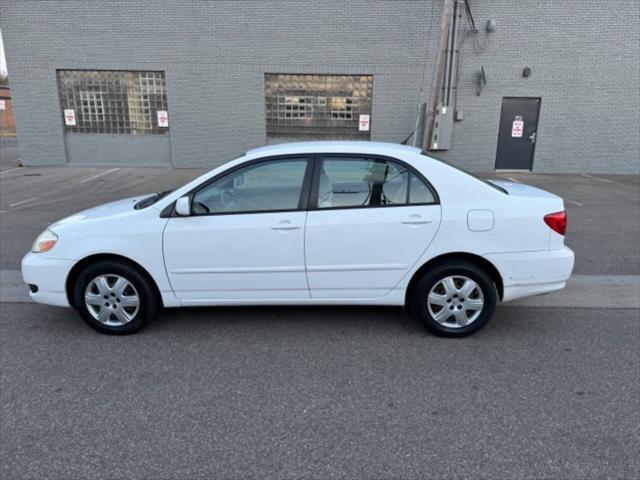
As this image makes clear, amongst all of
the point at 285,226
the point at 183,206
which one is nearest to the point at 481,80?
the point at 285,226

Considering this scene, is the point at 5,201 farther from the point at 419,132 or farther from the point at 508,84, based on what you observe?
the point at 508,84

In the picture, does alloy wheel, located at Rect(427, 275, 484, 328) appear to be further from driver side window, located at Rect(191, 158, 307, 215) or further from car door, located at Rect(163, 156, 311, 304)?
driver side window, located at Rect(191, 158, 307, 215)

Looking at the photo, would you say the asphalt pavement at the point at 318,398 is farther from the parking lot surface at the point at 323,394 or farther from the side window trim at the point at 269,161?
the side window trim at the point at 269,161

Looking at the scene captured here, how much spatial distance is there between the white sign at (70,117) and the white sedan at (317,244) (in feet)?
43.3

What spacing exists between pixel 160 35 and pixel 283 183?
42.1 feet

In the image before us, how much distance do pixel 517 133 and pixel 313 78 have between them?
22.4ft

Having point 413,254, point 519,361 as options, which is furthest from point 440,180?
point 519,361

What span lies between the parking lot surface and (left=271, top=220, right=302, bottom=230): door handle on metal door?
934 mm

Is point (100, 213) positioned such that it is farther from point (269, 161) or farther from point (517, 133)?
point (517, 133)

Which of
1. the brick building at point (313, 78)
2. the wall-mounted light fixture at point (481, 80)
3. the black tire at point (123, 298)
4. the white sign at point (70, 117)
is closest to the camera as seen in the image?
the black tire at point (123, 298)

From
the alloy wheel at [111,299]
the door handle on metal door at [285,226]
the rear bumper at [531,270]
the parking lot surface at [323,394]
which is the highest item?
the door handle on metal door at [285,226]

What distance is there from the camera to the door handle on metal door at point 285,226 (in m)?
3.72

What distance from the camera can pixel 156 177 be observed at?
1371 centimetres

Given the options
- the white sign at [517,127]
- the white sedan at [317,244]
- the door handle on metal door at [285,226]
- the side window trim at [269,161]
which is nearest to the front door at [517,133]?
the white sign at [517,127]
